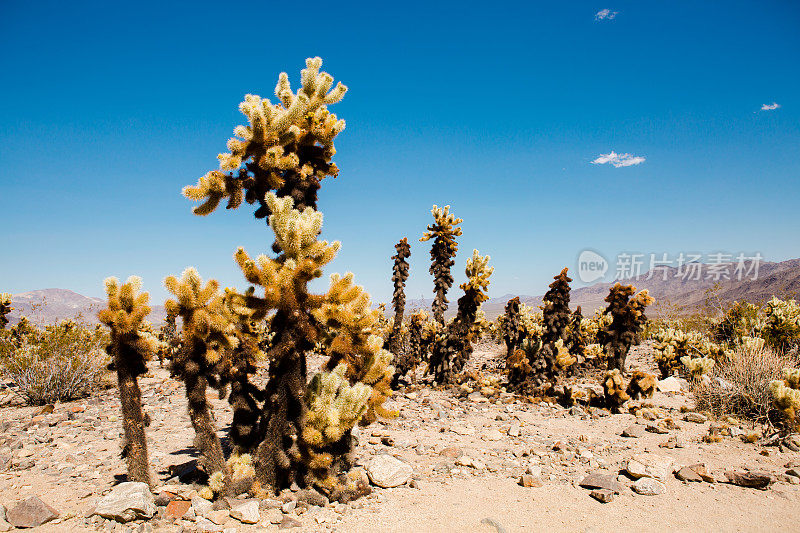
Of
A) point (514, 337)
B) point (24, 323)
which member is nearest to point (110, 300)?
→ point (514, 337)

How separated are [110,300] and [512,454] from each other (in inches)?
220

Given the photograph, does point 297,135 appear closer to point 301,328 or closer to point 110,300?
point 301,328

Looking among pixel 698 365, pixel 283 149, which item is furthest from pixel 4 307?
pixel 698 365

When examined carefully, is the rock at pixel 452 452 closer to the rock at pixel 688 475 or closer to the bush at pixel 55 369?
the rock at pixel 688 475

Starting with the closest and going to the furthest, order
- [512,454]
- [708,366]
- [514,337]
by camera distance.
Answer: [512,454] → [708,366] → [514,337]

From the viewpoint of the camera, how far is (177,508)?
4250 millimetres

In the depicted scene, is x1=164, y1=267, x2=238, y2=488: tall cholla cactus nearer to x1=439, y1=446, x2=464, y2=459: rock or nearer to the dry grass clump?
x1=439, y1=446, x2=464, y2=459: rock

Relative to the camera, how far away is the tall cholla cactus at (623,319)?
11.8 m

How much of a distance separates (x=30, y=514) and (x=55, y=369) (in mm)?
6670

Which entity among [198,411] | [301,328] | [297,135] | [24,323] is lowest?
[24,323]

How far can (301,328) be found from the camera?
444 cm

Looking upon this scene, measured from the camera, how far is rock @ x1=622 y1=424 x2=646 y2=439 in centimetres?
737

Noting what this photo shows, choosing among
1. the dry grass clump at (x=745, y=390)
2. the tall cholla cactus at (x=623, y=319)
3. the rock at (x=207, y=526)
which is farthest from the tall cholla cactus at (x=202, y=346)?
the tall cholla cactus at (x=623, y=319)

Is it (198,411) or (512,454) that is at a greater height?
(198,411)
